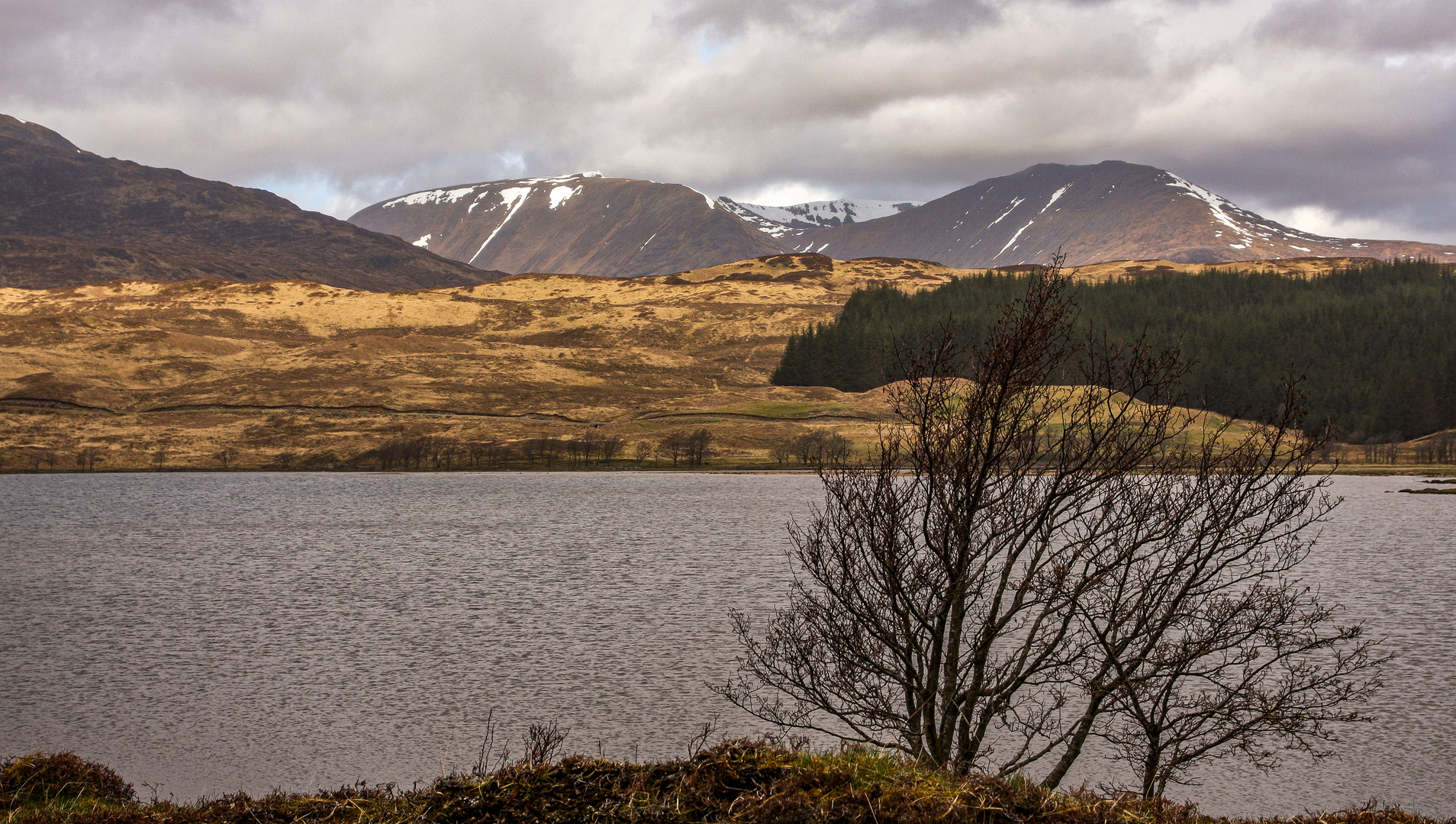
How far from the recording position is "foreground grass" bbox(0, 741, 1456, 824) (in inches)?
395

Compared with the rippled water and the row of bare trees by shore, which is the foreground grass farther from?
the row of bare trees by shore

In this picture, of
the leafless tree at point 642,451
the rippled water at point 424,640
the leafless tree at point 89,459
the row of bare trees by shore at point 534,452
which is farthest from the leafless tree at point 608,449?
the leafless tree at point 89,459

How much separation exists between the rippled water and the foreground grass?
46.1ft

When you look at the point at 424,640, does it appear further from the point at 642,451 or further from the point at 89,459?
the point at 89,459

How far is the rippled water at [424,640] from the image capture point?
1029 inches

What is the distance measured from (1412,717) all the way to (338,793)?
29.2m

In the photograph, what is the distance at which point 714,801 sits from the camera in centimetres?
1035

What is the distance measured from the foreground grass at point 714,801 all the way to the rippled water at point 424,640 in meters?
14.1

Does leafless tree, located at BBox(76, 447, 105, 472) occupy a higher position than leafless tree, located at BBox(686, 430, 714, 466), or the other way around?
leafless tree, located at BBox(686, 430, 714, 466)

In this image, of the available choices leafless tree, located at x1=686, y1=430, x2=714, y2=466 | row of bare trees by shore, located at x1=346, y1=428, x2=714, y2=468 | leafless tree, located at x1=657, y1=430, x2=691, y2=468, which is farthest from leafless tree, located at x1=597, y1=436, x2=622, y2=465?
leafless tree, located at x1=686, y1=430, x2=714, y2=466

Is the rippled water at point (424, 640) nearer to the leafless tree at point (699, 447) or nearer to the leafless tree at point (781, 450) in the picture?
the leafless tree at point (781, 450)

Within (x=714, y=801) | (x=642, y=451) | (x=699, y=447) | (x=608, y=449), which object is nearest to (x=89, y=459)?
(x=608, y=449)

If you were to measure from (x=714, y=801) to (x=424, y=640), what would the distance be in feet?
108

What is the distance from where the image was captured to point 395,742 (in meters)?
27.4
